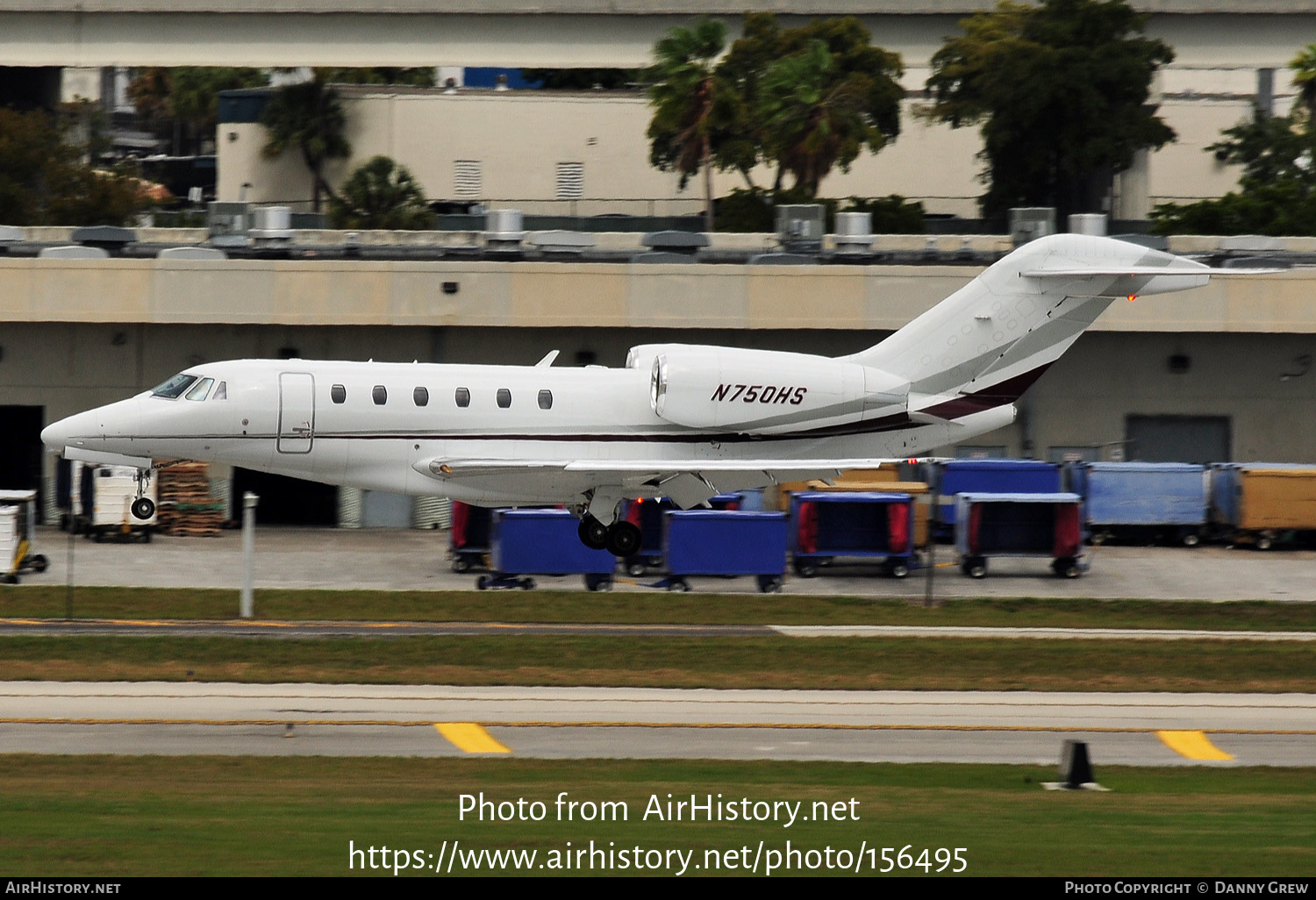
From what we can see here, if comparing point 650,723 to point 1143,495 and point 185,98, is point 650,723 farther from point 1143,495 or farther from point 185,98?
point 185,98

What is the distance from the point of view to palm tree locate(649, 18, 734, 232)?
56.6m

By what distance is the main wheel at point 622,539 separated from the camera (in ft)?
92.0

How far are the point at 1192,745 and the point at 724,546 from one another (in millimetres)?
13631

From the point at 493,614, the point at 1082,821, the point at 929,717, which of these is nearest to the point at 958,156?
the point at 493,614

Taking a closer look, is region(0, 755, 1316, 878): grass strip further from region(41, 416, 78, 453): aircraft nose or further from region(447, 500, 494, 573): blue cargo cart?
region(447, 500, 494, 573): blue cargo cart

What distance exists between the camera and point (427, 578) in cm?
3244

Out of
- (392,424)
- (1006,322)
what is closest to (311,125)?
(392,424)

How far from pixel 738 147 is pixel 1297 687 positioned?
42.6 meters

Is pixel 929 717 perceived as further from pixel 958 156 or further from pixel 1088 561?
pixel 958 156

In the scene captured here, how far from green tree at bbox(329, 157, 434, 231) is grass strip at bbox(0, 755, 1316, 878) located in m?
52.4

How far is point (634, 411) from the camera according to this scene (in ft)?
90.1

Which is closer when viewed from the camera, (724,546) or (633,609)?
(633,609)

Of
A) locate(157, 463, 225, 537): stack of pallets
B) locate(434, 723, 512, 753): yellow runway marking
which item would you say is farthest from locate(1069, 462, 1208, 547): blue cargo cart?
locate(434, 723, 512, 753): yellow runway marking

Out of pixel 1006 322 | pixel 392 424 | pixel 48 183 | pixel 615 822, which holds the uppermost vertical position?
pixel 48 183
